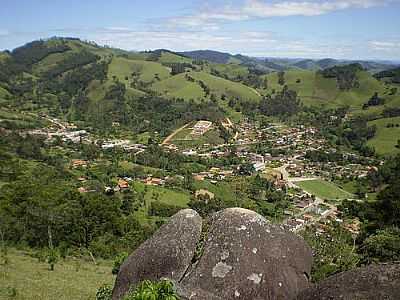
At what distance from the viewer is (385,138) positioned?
137625 millimetres

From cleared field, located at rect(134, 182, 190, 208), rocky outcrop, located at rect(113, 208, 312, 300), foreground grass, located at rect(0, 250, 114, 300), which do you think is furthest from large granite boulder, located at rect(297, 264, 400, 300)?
cleared field, located at rect(134, 182, 190, 208)

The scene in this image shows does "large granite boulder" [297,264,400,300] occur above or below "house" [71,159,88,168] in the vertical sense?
above

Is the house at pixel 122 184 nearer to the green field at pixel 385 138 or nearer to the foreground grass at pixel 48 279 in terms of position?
the foreground grass at pixel 48 279

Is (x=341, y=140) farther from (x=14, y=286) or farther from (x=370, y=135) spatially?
(x=14, y=286)

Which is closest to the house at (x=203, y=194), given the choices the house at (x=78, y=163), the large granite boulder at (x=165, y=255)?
the house at (x=78, y=163)

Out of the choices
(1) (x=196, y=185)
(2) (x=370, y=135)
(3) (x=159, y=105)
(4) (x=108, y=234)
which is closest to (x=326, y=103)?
(2) (x=370, y=135)

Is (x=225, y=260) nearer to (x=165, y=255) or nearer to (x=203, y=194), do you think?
(x=165, y=255)

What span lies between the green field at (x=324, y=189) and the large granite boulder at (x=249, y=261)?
275 feet

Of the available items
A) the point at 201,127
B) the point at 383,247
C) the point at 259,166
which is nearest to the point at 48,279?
the point at 383,247

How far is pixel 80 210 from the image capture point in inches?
1507

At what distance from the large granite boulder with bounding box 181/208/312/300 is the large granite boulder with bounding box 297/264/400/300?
5.31 ft

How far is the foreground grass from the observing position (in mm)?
17448

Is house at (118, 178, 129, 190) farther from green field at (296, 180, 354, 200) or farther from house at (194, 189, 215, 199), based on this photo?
green field at (296, 180, 354, 200)

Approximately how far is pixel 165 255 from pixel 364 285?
5395 millimetres
